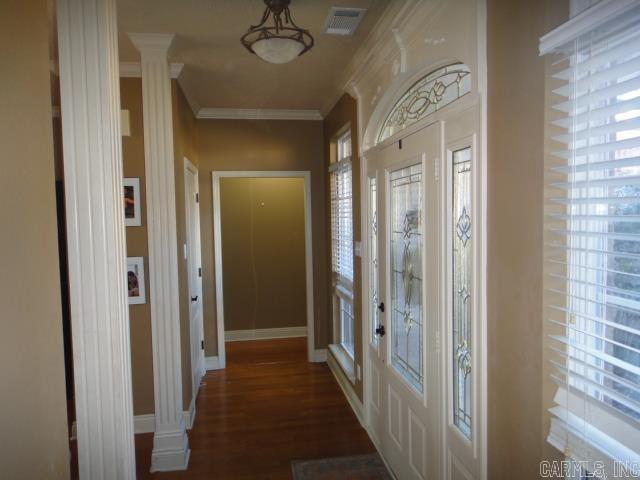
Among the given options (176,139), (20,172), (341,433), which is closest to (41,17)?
(20,172)

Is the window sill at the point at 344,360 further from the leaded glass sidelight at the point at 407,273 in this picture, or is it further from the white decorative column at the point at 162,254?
the white decorative column at the point at 162,254

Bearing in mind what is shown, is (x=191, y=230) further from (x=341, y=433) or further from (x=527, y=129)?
(x=527, y=129)

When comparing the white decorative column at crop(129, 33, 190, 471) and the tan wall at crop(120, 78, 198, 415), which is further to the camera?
the tan wall at crop(120, 78, 198, 415)

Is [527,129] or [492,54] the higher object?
[492,54]

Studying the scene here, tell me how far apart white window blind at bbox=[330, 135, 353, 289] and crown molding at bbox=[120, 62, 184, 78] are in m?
1.59

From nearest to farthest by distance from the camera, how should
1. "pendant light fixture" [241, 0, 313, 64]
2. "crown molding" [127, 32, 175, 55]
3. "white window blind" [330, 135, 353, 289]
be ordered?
"pendant light fixture" [241, 0, 313, 64] → "crown molding" [127, 32, 175, 55] → "white window blind" [330, 135, 353, 289]

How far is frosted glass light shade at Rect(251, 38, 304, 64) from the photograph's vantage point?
2.16m

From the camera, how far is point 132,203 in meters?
3.37

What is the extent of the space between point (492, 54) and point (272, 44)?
43.5 inches

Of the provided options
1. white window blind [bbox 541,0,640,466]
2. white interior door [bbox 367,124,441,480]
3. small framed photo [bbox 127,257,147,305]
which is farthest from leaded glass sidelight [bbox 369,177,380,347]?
white window blind [bbox 541,0,640,466]

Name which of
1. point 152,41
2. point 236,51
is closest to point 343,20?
point 236,51

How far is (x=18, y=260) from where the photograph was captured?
85 centimetres

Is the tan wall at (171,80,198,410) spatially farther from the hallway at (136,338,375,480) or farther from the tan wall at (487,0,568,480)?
the tan wall at (487,0,568,480)

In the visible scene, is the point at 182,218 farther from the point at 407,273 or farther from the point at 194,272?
the point at 407,273
